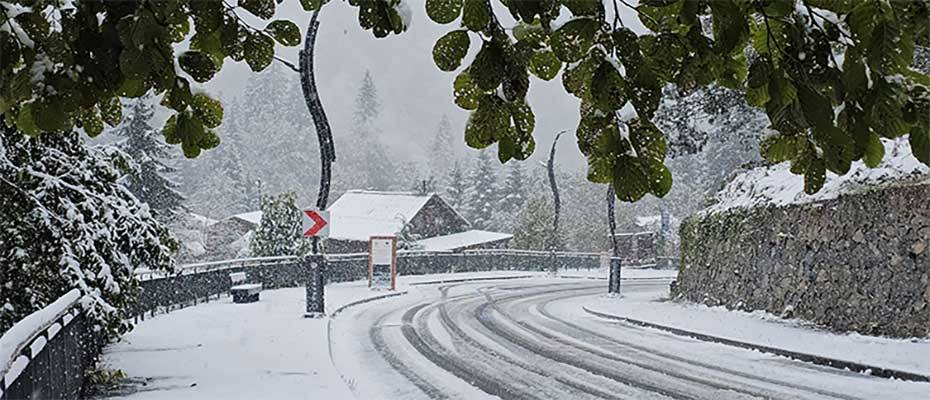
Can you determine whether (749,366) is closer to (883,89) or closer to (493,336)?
(493,336)

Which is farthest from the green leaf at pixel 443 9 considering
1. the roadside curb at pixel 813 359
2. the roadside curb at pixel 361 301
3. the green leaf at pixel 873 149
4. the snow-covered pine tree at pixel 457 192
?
the snow-covered pine tree at pixel 457 192

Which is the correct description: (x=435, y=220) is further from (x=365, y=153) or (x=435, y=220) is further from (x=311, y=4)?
(x=365, y=153)

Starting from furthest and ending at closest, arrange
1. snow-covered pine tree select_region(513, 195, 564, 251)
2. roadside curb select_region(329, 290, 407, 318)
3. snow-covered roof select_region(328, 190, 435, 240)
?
snow-covered pine tree select_region(513, 195, 564, 251)
snow-covered roof select_region(328, 190, 435, 240)
roadside curb select_region(329, 290, 407, 318)

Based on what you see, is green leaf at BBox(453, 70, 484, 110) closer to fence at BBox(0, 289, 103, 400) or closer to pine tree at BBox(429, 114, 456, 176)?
fence at BBox(0, 289, 103, 400)

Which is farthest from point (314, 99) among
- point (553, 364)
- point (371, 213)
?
point (371, 213)

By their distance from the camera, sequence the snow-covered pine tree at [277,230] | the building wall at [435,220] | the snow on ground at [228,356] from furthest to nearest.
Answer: the building wall at [435,220]
the snow-covered pine tree at [277,230]
the snow on ground at [228,356]

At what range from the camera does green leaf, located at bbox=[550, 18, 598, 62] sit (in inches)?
76.2

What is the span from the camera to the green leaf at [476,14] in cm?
195

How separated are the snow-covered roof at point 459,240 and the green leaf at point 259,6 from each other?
45727 mm

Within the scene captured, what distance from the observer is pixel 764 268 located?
1698cm

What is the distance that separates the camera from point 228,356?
10.4m

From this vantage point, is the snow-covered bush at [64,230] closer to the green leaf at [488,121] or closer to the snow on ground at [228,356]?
the snow on ground at [228,356]

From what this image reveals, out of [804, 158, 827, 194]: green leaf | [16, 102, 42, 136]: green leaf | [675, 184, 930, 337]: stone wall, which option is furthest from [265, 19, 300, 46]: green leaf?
[675, 184, 930, 337]: stone wall

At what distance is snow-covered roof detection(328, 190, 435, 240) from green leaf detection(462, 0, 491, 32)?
4601 cm
